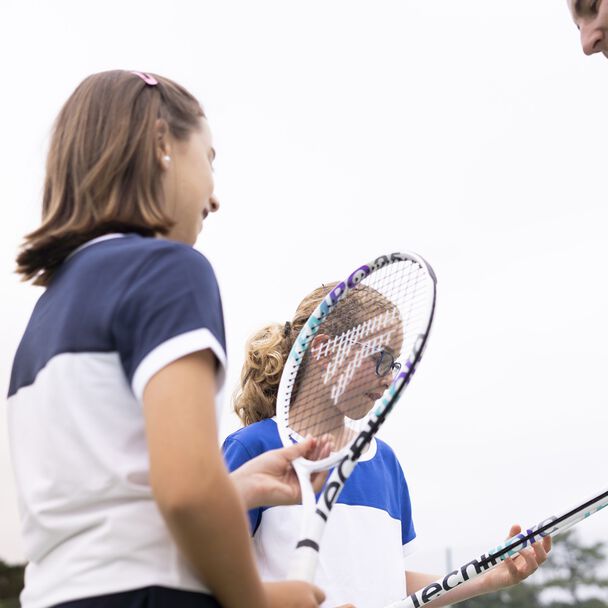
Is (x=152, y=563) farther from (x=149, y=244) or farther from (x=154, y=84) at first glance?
(x=154, y=84)

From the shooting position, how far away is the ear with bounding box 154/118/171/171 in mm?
1898

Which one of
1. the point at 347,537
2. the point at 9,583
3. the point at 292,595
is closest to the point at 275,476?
the point at 292,595

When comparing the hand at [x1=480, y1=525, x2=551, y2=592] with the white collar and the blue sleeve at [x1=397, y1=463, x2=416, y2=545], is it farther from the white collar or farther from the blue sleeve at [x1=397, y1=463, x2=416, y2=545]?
the white collar

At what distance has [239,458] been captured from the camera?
3.20m

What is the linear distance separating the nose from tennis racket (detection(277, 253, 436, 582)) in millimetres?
915

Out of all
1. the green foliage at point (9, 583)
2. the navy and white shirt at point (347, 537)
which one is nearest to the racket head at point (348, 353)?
the navy and white shirt at point (347, 537)

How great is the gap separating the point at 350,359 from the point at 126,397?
1.43m

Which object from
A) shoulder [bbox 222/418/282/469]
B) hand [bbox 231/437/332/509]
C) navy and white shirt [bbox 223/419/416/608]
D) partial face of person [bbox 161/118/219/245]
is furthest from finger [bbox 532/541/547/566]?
partial face of person [bbox 161/118/219/245]

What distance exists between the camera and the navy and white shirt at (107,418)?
5.22 feet

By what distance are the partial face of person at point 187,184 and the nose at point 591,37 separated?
4.94ft

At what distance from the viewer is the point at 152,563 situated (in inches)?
62.7

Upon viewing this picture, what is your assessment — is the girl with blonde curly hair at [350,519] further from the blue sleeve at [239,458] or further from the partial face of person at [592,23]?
the partial face of person at [592,23]

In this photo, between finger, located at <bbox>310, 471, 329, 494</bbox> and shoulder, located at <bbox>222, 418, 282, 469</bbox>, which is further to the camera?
shoulder, located at <bbox>222, 418, 282, 469</bbox>

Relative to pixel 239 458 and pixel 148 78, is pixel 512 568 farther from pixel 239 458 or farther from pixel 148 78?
pixel 148 78
